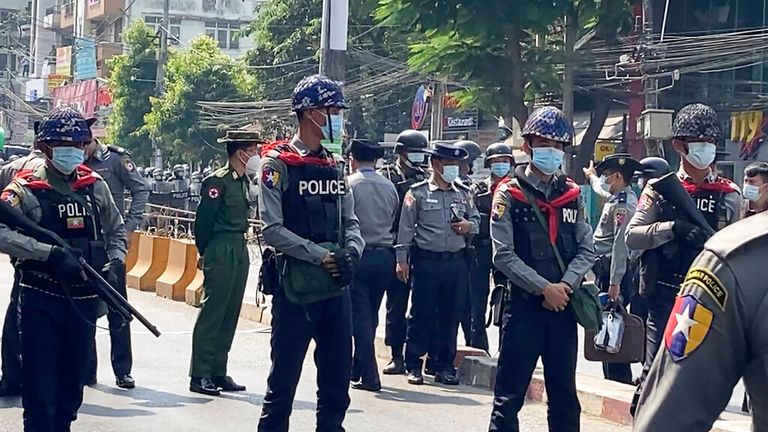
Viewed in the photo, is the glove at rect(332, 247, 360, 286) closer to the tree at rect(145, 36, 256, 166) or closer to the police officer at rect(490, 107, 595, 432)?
the police officer at rect(490, 107, 595, 432)

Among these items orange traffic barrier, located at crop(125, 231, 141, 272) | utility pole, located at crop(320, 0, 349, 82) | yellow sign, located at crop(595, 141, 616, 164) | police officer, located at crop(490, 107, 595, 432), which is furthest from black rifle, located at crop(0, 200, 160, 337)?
yellow sign, located at crop(595, 141, 616, 164)

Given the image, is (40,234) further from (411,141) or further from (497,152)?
(497,152)

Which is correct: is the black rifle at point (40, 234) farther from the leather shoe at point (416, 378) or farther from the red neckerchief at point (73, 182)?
the leather shoe at point (416, 378)

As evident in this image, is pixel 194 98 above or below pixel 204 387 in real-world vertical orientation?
above

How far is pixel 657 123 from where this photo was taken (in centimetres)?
2284

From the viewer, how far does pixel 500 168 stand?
11.2 metres

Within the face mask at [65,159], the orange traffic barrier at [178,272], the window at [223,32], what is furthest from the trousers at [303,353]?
the window at [223,32]

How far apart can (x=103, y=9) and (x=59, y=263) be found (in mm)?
72675

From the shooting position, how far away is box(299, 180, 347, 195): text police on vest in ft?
21.0

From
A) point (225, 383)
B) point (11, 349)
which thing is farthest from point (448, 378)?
point (11, 349)

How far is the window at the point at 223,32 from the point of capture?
75000 millimetres

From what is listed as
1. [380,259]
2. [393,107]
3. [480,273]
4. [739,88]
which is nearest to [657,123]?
[739,88]

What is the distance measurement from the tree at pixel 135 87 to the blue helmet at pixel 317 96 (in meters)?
47.7

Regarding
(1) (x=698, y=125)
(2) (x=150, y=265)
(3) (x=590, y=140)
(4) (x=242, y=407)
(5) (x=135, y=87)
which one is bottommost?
(4) (x=242, y=407)
